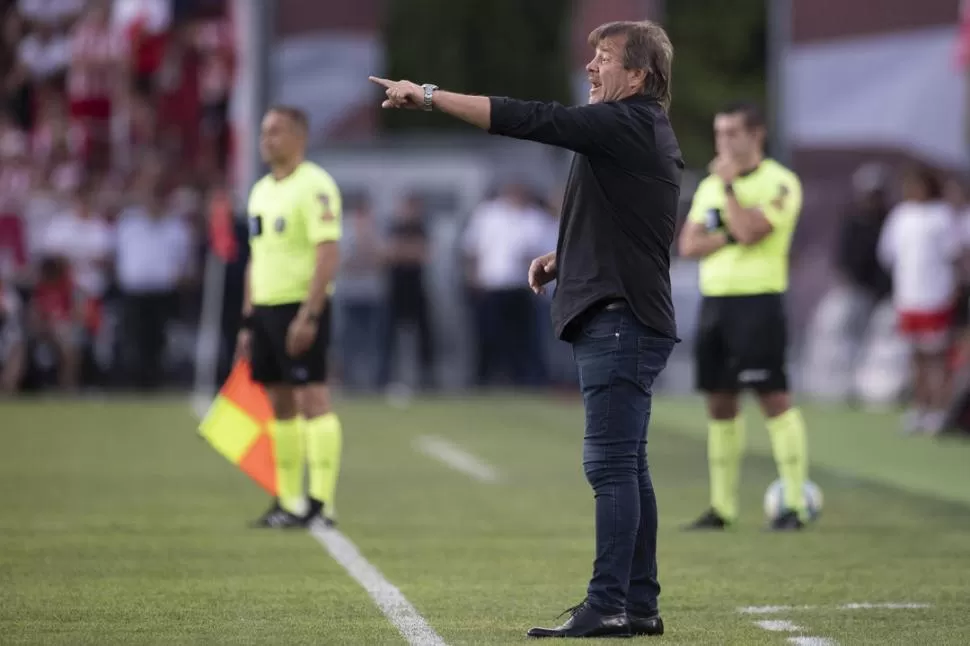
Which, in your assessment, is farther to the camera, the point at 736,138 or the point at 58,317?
the point at 58,317

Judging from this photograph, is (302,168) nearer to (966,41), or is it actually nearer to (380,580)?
(380,580)

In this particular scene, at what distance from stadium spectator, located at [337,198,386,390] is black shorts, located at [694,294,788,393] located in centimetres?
1341

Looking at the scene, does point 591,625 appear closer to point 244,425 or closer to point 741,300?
point 741,300

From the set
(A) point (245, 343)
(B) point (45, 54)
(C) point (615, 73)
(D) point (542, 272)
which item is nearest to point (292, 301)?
(A) point (245, 343)

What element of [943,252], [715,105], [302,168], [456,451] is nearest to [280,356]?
[302,168]

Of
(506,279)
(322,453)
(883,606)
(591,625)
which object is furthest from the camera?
(506,279)

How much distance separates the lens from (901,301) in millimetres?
19219

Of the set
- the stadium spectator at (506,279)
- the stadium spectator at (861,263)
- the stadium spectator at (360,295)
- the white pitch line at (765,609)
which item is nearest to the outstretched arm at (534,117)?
the white pitch line at (765,609)

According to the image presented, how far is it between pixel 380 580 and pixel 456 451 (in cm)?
752

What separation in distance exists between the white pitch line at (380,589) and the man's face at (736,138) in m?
2.93

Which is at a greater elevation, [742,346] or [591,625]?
[742,346]

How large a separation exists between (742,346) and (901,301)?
338 inches

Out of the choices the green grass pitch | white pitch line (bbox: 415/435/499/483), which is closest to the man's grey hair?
the green grass pitch

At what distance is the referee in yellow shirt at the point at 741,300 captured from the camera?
36.1ft
